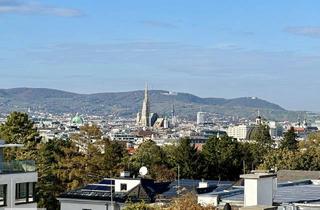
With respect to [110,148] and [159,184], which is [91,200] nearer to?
[159,184]

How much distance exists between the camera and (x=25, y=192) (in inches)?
1409

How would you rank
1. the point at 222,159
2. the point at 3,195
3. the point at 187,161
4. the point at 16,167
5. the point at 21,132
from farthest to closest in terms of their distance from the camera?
the point at 222,159 < the point at 187,161 < the point at 21,132 < the point at 16,167 < the point at 3,195

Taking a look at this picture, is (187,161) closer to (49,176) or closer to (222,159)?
(222,159)

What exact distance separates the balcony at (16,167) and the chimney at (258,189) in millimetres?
13742

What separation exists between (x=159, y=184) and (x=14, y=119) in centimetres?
2574

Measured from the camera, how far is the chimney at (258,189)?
938 inches

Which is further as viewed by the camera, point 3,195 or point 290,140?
point 290,140

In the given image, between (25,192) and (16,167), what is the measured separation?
1305mm

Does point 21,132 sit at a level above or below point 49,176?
above

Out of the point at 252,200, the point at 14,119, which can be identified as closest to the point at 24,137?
the point at 14,119

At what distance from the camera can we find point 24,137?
211 ft

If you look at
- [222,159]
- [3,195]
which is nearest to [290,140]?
[222,159]

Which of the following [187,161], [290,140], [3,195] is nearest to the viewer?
[3,195]

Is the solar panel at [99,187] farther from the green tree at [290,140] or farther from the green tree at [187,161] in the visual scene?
the green tree at [290,140]
